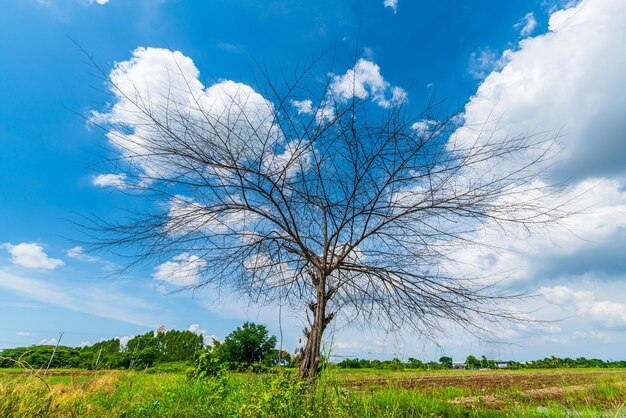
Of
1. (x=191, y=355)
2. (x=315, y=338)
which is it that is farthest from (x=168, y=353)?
(x=315, y=338)

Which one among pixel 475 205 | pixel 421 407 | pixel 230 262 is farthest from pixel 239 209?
pixel 421 407

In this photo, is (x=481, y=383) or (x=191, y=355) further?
(x=191, y=355)

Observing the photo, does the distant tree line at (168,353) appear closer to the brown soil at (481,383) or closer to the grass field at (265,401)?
the grass field at (265,401)

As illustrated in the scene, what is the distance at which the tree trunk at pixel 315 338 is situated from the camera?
4.15 metres

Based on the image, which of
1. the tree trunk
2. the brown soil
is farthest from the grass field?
the brown soil

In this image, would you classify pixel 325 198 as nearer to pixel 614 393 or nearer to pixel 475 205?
Answer: pixel 475 205

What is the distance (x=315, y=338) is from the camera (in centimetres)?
434

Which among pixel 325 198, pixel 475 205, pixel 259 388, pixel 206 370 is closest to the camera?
pixel 259 388

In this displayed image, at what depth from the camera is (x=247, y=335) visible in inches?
615

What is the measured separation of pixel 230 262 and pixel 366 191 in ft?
7.25

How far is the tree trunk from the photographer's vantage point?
415cm

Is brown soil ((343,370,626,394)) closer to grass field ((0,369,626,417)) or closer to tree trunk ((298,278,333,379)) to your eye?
grass field ((0,369,626,417))

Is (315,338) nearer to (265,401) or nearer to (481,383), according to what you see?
(265,401)

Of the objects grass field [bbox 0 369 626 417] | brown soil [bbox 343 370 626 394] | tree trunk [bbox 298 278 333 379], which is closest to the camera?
grass field [bbox 0 369 626 417]
